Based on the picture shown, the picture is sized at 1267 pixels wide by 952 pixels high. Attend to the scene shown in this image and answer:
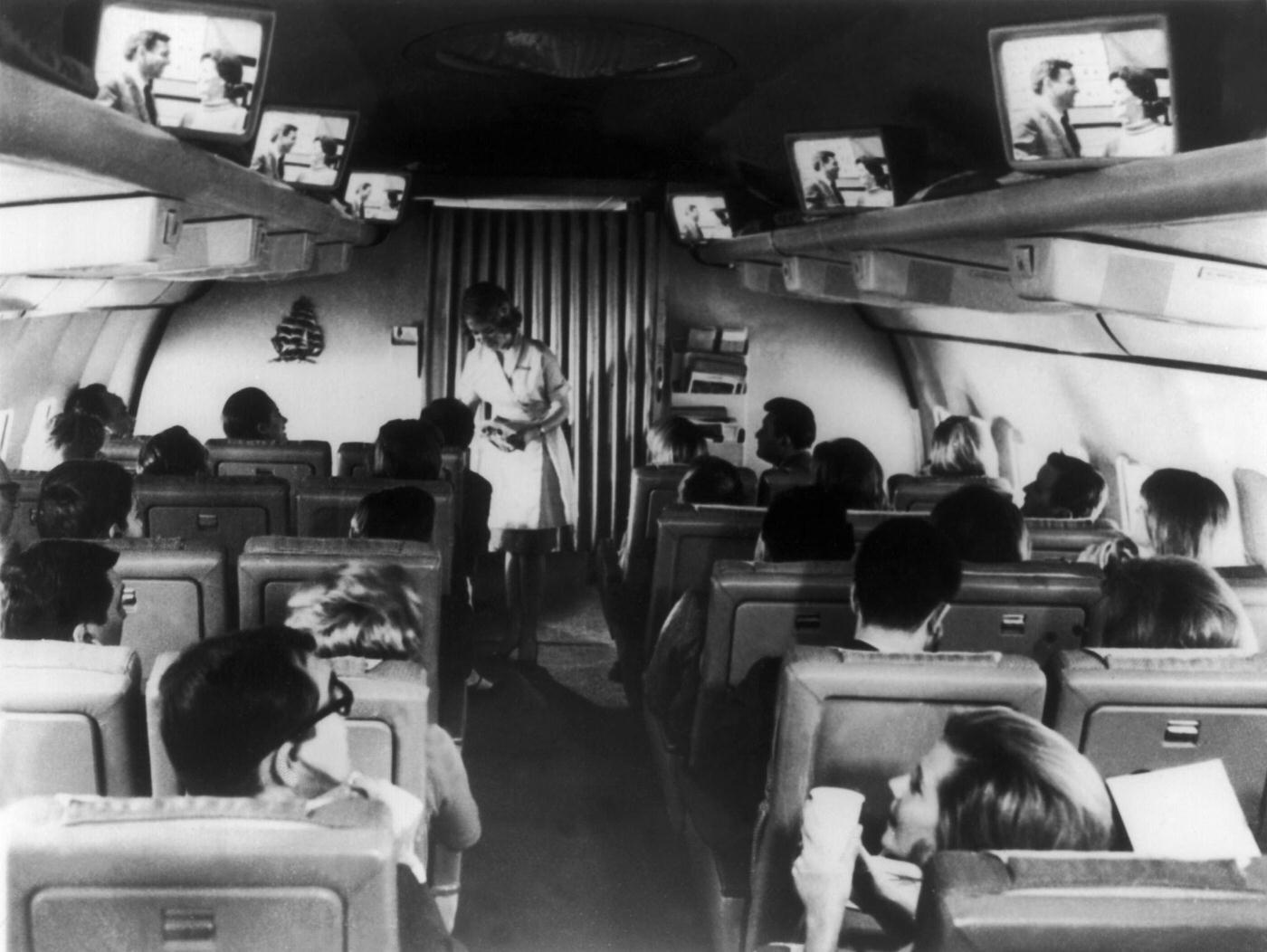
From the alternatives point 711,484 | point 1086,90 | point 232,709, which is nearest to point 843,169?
point 711,484

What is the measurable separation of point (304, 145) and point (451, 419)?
1.53 meters

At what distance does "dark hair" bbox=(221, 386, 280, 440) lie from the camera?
5586mm

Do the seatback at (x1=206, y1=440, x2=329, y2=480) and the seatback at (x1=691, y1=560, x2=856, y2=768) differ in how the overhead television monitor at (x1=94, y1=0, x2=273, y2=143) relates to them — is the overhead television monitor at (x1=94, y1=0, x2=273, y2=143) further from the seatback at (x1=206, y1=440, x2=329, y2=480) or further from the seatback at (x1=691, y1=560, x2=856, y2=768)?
the seatback at (x1=691, y1=560, x2=856, y2=768)

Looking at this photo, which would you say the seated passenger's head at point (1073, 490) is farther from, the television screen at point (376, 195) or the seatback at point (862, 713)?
the television screen at point (376, 195)

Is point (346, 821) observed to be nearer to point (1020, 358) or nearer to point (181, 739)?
point (181, 739)

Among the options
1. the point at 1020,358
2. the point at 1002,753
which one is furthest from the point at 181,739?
the point at 1020,358

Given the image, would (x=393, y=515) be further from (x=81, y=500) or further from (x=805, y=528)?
(x=805, y=528)

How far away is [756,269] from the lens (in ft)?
25.4

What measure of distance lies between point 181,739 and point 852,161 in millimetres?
3876

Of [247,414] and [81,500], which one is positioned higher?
[247,414]

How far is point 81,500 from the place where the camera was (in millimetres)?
3225

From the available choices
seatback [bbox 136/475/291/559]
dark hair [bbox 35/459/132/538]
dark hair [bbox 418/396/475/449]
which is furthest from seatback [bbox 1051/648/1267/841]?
dark hair [bbox 418/396/475/449]

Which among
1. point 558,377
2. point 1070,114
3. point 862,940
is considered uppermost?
point 1070,114

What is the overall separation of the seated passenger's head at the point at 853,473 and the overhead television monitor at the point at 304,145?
293cm
